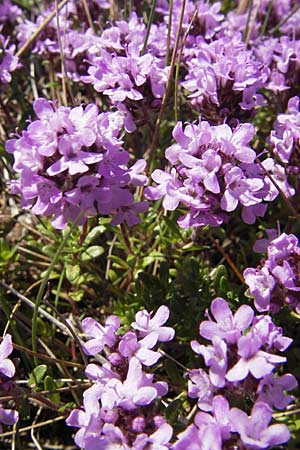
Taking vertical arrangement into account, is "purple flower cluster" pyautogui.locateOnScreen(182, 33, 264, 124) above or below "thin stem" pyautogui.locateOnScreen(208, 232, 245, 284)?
above

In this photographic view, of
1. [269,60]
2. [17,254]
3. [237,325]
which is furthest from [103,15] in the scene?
[237,325]

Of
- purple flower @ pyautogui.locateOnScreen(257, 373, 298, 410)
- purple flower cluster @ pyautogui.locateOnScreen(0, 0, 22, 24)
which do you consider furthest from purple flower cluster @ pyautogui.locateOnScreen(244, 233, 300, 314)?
purple flower cluster @ pyautogui.locateOnScreen(0, 0, 22, 24)

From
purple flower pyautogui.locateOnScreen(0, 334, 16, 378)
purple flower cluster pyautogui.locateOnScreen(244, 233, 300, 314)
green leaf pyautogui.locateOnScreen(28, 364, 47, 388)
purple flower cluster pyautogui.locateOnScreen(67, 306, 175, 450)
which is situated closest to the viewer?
purple flower cluster pyautogui.locateOnScreen(67, 306, 175, 450)

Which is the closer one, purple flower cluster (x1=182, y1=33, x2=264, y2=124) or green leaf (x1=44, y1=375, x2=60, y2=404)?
green leaf (x1=44, y1=375, x2=60, y2=404)

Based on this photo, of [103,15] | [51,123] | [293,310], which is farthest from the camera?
[103,15]

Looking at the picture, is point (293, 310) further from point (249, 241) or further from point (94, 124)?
point (94, 124)

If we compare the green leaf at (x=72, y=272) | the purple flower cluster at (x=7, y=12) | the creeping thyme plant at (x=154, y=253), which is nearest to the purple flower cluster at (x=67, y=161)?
the creeping thyme plant at (x=154, y=253)

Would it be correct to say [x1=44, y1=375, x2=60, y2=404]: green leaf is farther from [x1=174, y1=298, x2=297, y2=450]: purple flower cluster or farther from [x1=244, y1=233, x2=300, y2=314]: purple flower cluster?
[x1=244, y1=233, x2=300, y2=314]: purple flower cluster

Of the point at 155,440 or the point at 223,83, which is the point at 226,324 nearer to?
the point at 155,440
